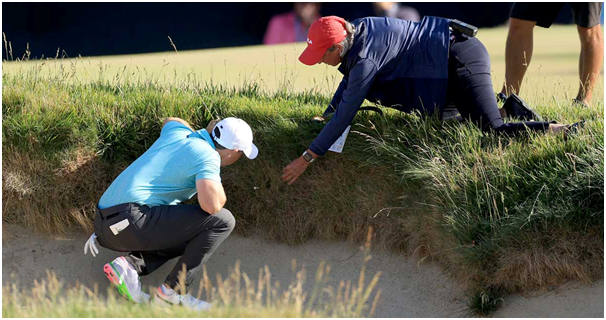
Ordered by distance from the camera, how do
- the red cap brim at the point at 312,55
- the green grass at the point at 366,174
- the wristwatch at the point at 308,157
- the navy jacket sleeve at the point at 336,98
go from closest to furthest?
1. the green grass at the point at 366,174
2. the red cap brim at the point at 312,55
3. the wristwatch at the point at 308,157
4. the navy jacket sleeve at the point at 336,98

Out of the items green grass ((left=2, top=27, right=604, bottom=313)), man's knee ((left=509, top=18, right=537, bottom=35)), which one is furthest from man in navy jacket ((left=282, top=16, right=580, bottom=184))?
man's knee ((left=509, top=18, right=537, bottom=35))

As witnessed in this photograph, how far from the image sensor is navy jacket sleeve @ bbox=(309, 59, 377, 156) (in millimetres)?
4855

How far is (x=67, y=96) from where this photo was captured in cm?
613

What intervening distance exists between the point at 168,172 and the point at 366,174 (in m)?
1.56

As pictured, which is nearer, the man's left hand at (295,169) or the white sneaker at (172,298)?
the white sneaker at (172,298)

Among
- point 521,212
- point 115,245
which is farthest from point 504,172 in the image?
point 115,245

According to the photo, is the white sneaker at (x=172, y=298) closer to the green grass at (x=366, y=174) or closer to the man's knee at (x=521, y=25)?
the green grass at (x=366, y=174)

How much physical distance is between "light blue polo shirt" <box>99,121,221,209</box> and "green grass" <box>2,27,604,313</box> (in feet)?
3.05

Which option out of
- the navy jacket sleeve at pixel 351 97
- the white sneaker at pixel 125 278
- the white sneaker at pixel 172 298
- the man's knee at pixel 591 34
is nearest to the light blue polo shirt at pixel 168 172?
the white sneaker at pixel 125 278

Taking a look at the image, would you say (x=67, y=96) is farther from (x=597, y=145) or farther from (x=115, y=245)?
(x=597, y=145)

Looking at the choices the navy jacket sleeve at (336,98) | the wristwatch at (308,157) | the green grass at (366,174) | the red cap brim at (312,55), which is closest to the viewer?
the green grass at (366,174)

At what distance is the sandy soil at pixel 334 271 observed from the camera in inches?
182

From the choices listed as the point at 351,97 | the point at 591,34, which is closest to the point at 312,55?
the point at 351,97

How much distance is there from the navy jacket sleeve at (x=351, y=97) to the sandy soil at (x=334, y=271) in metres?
1.04
